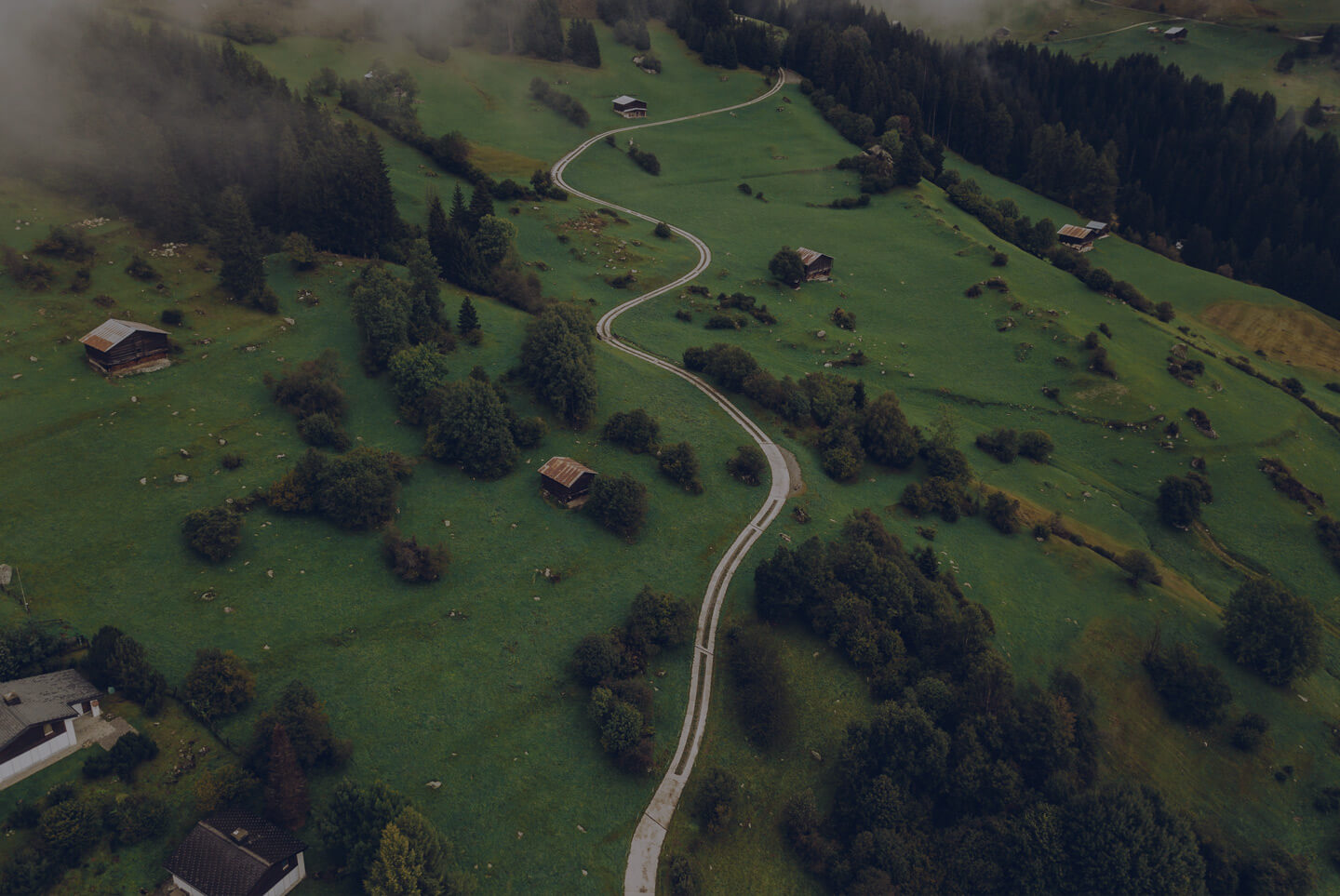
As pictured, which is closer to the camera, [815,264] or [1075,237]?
[815,264]

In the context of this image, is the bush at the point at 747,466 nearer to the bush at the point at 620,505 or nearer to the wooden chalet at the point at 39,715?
the bush at the point at 620,505

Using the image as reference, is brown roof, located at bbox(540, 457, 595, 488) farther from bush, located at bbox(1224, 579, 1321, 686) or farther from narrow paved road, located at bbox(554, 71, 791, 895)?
bush, located at bbox(1224, 579, 1321, 686)

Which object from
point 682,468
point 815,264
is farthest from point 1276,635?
point 815,264

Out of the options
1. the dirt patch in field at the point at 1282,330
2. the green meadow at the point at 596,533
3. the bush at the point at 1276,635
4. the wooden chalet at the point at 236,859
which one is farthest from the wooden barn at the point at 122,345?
the dirt patch in field at the point at 1282,330

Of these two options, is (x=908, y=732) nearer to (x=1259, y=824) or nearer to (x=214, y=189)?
(x=1259, y=824)

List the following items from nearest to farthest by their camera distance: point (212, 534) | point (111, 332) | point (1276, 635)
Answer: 1. point (212, 534)
2. point (1276, 635)
3. point (111, 332)

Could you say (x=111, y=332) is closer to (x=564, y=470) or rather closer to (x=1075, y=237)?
(x=564, y=470)
